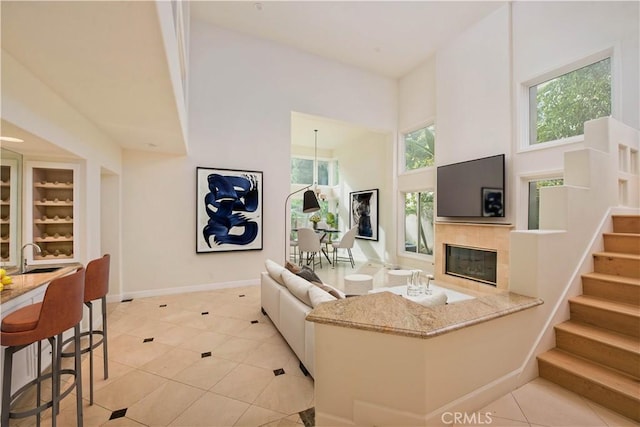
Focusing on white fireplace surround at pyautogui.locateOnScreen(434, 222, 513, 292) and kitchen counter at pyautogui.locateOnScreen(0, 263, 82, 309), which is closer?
kitchen counter at pyautogui.locateOnScreen(0, 263, 82, 309)

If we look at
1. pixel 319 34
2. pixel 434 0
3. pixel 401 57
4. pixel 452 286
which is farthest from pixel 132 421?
pixel 401 57

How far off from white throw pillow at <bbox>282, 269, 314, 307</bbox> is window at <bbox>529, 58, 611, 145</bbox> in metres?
4.56

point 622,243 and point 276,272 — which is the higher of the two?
point 622,243

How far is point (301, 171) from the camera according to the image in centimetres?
977

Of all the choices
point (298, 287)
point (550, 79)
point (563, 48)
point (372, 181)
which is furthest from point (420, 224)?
point (298, 287)

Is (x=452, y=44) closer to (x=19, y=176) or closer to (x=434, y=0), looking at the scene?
(x=434, y=0)

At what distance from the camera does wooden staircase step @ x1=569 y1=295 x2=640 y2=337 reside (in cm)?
190

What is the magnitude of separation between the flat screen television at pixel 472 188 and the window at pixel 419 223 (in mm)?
830

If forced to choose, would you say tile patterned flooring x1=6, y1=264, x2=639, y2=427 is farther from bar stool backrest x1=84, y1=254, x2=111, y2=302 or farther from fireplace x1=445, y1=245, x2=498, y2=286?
fireplace x1=445, y1=245, x2=498, y2=286

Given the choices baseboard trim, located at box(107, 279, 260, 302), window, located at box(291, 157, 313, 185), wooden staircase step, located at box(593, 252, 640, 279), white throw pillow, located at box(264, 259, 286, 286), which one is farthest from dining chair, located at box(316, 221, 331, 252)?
wooden staircase step, located at box(593, 252, 640, 279)

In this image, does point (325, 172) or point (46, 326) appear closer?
point (46, 326)

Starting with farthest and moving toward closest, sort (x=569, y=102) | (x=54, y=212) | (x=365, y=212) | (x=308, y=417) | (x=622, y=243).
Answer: (x=365, y=212) → (x=569, y=102) → (x=54, y=212) → (x=622, y=243) → (x=308, y=417)

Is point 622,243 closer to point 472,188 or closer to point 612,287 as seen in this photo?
point 612,287
